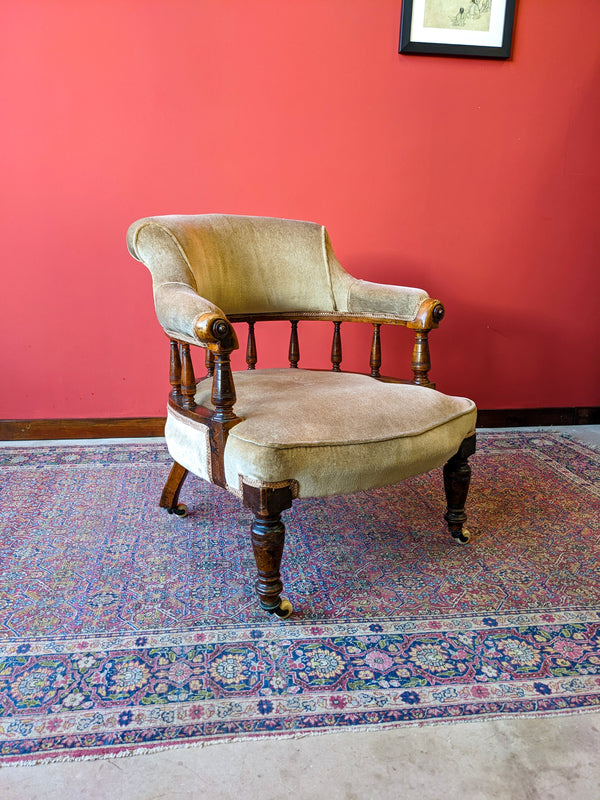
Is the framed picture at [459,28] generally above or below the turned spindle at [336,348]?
above

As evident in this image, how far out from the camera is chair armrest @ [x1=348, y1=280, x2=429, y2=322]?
1.77 metres

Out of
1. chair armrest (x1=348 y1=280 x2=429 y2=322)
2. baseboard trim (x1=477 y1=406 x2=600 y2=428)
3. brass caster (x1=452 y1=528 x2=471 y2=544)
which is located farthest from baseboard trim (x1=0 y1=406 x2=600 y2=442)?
baseboard trim (x1=477 y1=406 x2=600 y2=428)

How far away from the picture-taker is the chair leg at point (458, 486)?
1.67 meters

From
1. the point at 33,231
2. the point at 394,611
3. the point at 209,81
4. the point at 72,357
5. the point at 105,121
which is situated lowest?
the point at 394,611

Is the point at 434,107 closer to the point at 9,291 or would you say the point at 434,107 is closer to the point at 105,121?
the point at 105,121

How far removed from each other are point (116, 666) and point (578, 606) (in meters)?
1.14

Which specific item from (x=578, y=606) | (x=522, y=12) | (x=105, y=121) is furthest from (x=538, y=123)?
(x=578, y=606)

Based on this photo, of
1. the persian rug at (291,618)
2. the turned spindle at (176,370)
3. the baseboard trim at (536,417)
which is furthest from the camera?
the baseboard trim at (536,417)

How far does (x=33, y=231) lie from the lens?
2539mm

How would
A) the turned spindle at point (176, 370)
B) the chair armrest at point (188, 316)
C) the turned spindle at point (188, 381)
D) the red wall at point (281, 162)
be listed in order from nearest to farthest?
the chair armrest at point (188, 316)
the turned spindle at point (188, 381)
the turned spindle at point (176, 370)
the red wall at point (281, 162)

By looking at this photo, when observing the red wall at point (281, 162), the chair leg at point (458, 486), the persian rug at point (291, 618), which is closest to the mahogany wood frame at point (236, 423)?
the chair leg at point (458, 486)

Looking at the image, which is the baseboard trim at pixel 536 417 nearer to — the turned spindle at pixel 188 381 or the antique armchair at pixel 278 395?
the antique armchair at pixel 278 395

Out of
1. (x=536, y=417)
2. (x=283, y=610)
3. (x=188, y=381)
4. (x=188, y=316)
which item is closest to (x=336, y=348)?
(x=188, y=381)

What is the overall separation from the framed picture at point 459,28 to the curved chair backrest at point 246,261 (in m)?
1.20
